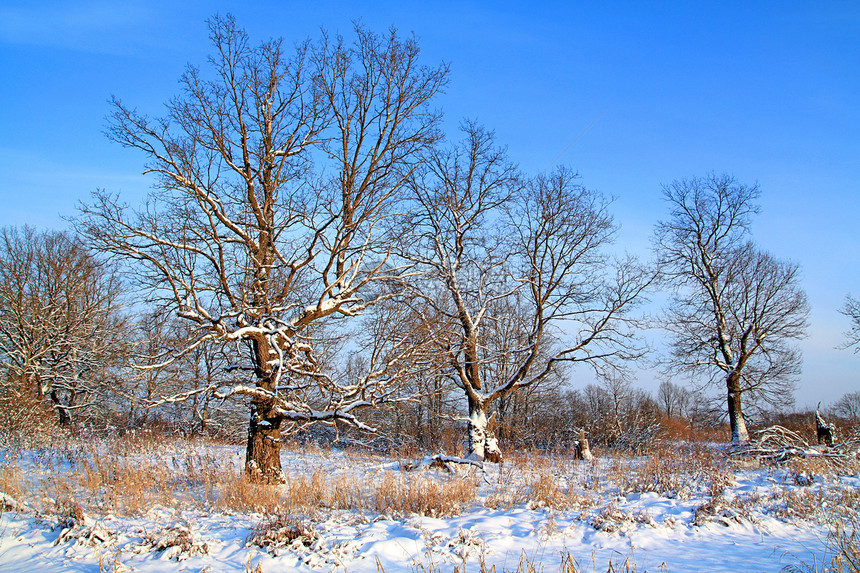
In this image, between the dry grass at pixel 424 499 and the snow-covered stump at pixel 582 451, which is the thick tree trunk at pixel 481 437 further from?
the dry grass at pixel 424 499

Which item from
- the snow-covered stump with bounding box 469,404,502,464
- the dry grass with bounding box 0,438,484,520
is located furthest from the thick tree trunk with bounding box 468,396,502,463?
the dry grass with bounding box 0,438,484,520

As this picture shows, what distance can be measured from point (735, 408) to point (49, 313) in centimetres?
2889

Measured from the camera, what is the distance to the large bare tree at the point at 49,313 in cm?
1772

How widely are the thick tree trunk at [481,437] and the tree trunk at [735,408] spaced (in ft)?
39.1

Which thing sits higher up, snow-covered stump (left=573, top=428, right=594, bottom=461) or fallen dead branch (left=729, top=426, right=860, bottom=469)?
fallen dead branch (left=729, top=426, right=860, bottom=469)

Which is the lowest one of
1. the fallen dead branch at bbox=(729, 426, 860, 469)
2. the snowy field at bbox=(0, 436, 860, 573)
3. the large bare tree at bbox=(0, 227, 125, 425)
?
the snowy field at bbox=(0, 436, 860, 573)

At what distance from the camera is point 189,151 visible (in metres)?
8.67

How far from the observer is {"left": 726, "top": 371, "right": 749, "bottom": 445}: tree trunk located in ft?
60.5

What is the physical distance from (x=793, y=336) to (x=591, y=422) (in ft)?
35.4

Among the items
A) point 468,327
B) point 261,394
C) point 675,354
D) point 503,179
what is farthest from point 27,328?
point 675,354

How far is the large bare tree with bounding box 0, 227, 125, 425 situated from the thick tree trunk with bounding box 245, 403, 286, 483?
39.2 feet

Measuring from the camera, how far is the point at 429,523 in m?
5.39

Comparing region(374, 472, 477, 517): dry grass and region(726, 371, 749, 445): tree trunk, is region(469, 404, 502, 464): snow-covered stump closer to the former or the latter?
region(374, 472, 477, 517): dry grass

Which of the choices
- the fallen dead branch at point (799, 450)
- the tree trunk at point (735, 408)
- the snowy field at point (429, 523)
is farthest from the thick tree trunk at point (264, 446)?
the tree trunk at point (735, 408)
